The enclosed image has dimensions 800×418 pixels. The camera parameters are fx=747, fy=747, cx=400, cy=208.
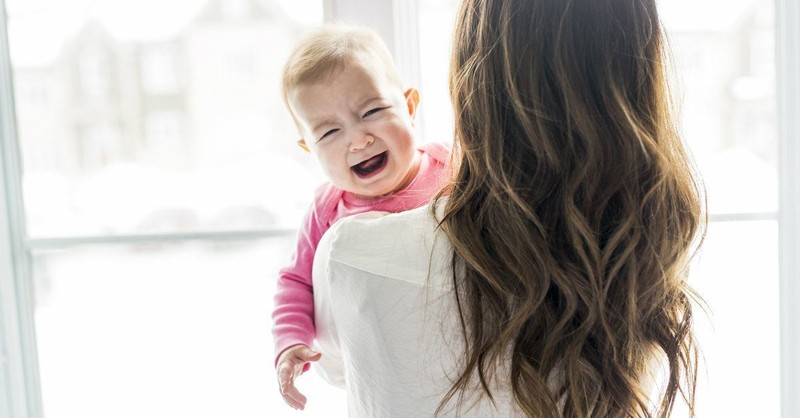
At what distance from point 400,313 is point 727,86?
837 mm

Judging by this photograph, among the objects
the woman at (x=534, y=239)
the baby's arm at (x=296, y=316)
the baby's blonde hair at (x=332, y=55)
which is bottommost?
the baby's arm at (x=296, y=316)

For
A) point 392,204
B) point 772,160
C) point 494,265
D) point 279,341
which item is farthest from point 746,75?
point 279,341

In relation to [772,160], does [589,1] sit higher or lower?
higher

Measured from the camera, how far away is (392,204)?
1129 millimetres

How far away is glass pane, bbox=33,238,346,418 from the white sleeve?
45 cm

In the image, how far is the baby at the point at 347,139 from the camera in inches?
42.3

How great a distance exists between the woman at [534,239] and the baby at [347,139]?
0.96ft

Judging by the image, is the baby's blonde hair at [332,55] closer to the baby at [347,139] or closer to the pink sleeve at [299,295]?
the baby at [347,139]

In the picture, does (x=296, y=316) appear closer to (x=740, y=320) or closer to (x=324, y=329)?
(x=324, y=329)

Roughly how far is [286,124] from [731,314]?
90 cm

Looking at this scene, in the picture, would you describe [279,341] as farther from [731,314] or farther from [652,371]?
[731,314]

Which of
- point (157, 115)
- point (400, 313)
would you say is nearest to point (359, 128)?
point (400, 313)

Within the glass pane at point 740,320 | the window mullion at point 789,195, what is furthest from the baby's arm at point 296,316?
the window mullion at point 789,195

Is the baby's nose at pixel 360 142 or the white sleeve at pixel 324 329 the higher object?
the baby's nose at pixel 360 142
